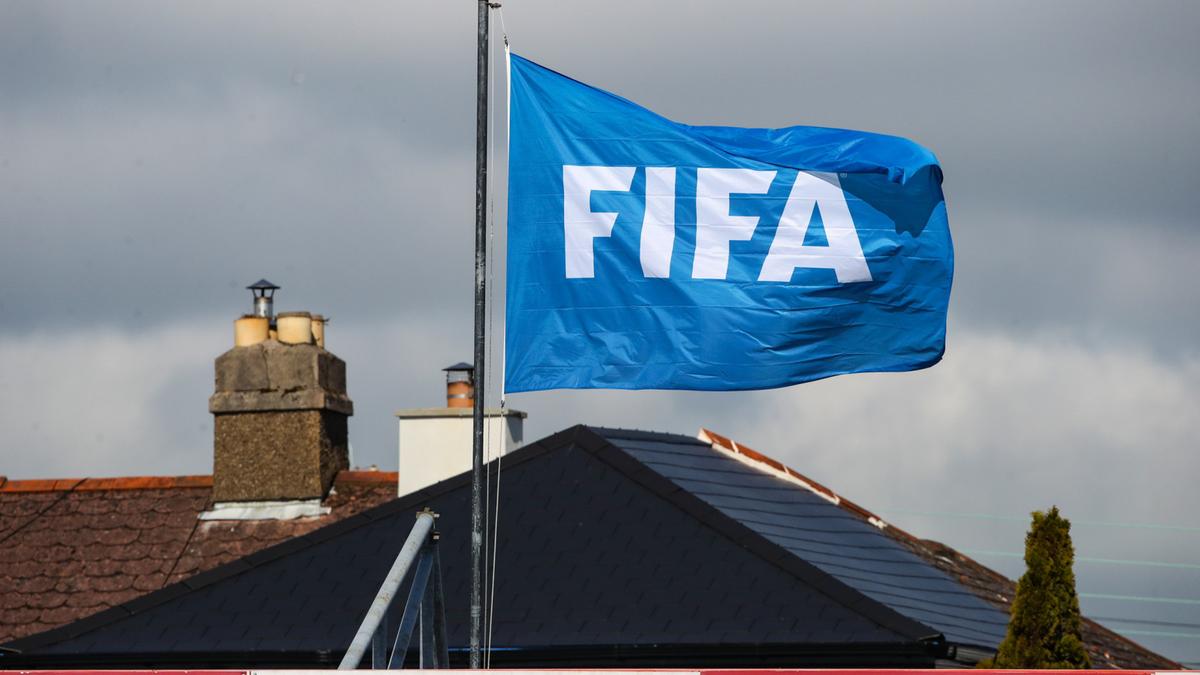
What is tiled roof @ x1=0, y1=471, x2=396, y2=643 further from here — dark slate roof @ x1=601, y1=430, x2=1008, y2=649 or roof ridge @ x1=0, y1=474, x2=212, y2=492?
dark slate roof @ x1=601, y1=430, x2=1008, y2=649

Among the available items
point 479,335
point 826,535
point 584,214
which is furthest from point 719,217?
point 826,535

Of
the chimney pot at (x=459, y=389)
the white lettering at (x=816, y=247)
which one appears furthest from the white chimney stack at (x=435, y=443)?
the white lettering at (x=816, y=247)

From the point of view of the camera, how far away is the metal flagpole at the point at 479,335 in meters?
12.9

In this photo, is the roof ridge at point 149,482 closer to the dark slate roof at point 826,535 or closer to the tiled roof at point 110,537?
the tiled roof at point 110,537

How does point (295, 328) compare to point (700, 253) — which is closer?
point (700, 253)

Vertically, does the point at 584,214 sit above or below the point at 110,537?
above

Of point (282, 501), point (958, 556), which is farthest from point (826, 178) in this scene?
point (282, 501)

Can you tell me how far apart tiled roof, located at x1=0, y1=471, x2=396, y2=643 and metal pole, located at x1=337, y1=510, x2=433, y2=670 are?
13.2 metres

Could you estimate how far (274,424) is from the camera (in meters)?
27.5

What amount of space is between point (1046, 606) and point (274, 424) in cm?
1280

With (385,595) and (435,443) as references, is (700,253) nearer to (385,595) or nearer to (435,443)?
(385,595)

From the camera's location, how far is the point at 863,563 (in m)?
21.2

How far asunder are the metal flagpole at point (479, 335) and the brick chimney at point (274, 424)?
46.9ft

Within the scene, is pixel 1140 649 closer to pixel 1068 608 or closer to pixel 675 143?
pixel 1068 608
